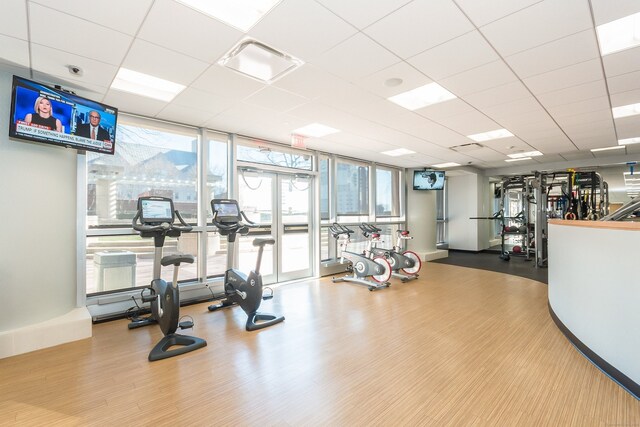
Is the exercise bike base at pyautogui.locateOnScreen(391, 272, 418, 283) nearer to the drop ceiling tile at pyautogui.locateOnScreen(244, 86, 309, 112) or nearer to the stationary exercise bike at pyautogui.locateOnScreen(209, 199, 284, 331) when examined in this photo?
the stationary exercise bike at pyautogui.locateOnScreen(209, 199, 284, 331)

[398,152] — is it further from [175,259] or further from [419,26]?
[175,259]

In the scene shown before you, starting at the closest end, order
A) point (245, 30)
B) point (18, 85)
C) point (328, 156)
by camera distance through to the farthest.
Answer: point (245, 30) → point (18, 85) → point (328, 156)

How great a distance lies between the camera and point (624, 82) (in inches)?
133

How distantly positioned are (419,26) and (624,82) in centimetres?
285

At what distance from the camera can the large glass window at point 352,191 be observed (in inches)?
292

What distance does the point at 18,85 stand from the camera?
2850mm

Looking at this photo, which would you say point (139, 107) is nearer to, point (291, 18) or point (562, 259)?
point (291, 18)

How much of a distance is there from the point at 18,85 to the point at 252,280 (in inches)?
120

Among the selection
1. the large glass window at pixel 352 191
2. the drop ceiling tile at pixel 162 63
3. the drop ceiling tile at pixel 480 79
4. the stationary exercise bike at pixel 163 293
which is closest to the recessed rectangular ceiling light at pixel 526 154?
the large glass window at pixel 352 191

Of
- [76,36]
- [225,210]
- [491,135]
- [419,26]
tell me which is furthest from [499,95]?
[76,36]

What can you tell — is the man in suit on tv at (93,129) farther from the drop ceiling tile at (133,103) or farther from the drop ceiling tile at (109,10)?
the drop ceiling tile at (109,10)


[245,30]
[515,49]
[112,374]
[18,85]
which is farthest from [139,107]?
[515,49]

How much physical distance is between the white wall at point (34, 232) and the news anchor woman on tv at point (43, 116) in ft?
0.85

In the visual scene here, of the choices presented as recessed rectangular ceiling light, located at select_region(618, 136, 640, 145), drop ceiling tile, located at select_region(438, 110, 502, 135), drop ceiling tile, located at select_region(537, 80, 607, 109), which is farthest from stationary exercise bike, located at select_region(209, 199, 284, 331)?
recessed rectangular ceiling light, located at select_region(618, 136, 640, 145)
